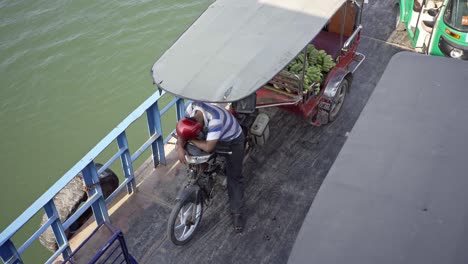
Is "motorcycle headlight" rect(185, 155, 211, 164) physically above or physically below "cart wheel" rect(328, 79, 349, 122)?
above

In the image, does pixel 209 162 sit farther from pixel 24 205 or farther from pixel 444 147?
pixel 24 205

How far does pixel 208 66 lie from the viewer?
5.73m

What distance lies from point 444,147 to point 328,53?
10.7 ft

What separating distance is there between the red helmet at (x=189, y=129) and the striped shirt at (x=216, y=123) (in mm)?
129

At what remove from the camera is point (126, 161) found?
6293 millimetres

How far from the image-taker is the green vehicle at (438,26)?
8.56 m

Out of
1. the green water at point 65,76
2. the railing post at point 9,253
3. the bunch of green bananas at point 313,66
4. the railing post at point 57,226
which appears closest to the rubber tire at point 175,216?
the railing post at point 57,226

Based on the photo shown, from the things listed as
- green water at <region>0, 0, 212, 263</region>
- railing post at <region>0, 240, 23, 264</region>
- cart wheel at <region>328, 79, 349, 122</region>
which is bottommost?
green water at <region>0, 0, 212, 263</region>

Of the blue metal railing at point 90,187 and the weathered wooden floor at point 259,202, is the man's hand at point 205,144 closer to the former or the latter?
the blue metal railing at point 90,187

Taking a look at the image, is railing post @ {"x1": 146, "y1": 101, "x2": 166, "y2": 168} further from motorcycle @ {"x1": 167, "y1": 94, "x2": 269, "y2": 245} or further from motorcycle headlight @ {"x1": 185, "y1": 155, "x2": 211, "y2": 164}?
motorcycle headlight @ {"x1": 185, "y1": 155, "x2": 211, "y2": 164}

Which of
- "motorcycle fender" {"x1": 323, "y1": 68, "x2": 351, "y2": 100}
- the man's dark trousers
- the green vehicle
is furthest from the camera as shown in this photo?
the green vehicle

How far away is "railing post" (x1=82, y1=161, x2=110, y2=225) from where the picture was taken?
5.63m

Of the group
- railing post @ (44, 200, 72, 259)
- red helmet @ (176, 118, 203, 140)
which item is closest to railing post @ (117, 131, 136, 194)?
red helmet @ (176, 118, 203, 140)

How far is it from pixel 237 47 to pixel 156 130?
163 centimetres
